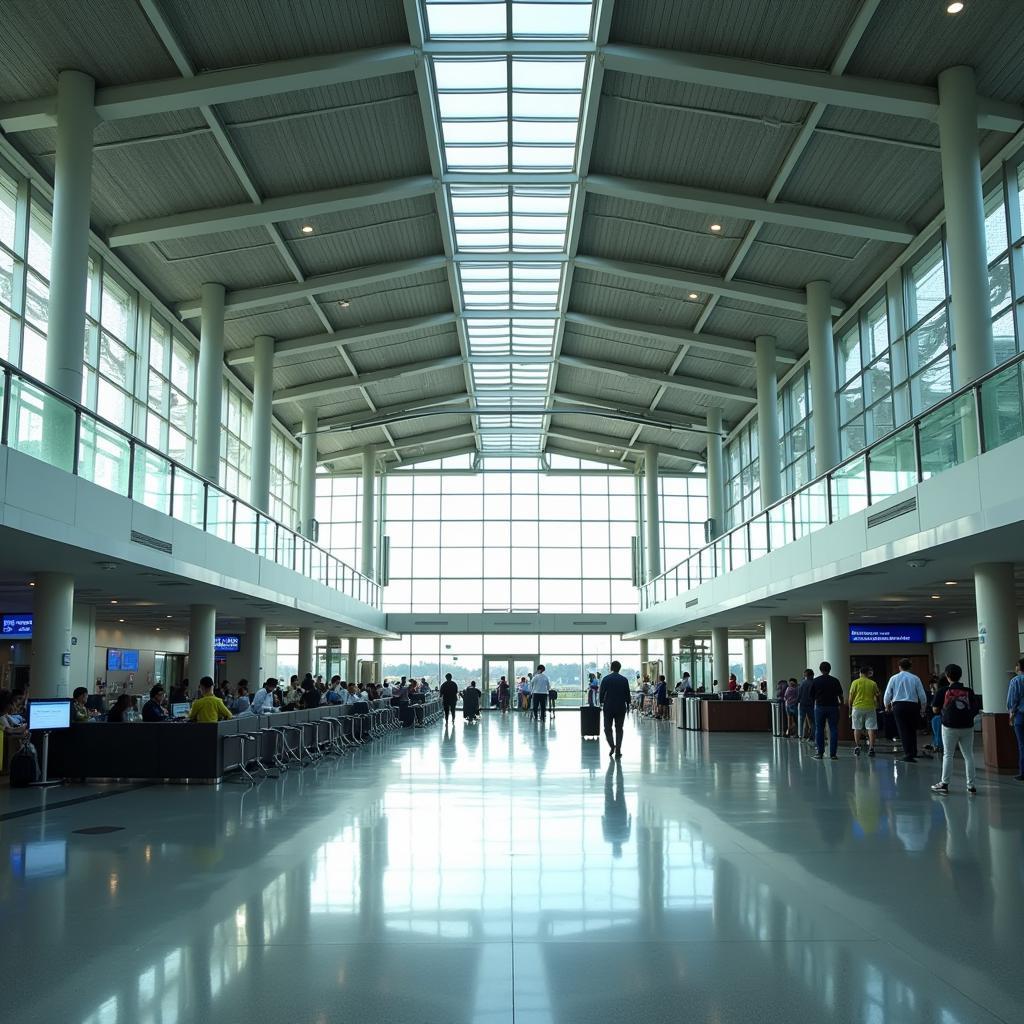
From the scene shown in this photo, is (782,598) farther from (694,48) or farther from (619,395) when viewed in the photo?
(619,395)

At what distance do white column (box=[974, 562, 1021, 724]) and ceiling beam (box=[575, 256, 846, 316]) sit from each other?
11852 mm

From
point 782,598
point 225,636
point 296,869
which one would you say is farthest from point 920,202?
point 225,636

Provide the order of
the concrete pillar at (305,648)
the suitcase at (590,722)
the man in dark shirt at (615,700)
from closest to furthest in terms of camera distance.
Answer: the man in dark shirt at (615,700), the suitcase at (590,722), the concrete pillar at (305,648)

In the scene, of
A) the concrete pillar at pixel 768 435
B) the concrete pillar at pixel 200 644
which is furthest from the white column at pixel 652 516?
the concrete pillar at pixel 200 644

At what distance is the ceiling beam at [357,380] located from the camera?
34.5 metres

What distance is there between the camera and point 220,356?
81.4ft

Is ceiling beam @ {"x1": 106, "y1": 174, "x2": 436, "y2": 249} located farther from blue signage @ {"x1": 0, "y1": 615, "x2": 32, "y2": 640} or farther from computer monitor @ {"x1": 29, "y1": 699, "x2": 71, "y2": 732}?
computer monitor @ {"x1": 29, "y1": 699, "x2": 71, "y2": 732}

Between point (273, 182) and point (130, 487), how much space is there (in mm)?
8644

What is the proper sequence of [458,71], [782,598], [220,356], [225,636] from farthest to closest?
1. [225,636]
2. [220,356]
3. [782,598]
4. [458,71]

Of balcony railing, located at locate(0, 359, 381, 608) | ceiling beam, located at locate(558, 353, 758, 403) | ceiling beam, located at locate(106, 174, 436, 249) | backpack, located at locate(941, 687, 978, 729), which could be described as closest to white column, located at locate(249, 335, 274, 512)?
balcony railing, located at locate(0, 359, 381, 608)

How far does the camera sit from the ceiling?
53.1ft

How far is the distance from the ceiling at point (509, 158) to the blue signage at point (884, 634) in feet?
28.5

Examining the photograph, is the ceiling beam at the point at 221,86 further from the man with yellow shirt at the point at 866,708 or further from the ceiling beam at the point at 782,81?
the man with yellow shirt at the point at 866,708

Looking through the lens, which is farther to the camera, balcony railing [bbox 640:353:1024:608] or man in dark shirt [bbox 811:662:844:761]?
man in dark shirt [bbox 811:662:844:761]
